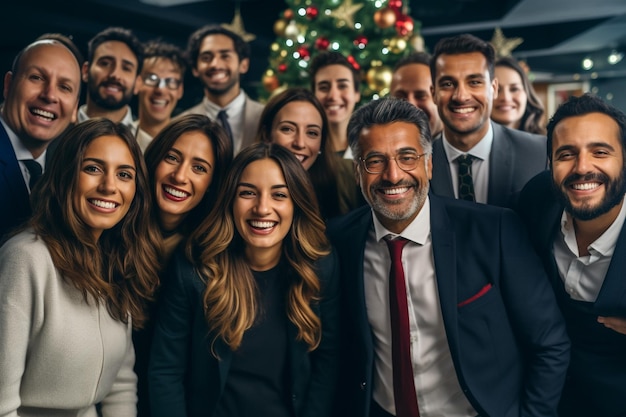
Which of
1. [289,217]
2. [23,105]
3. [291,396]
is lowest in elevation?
[291,396]

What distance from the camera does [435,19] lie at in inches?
336

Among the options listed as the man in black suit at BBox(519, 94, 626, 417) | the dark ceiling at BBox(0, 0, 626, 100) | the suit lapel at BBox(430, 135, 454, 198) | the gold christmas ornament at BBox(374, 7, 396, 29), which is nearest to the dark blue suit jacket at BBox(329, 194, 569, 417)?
the man in black suit at BBox(519, 94, 626, 417)

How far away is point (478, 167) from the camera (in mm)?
2779

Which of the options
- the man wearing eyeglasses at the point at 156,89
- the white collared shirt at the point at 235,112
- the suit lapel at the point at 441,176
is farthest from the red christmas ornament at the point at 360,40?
the suit lapel at the point at 441,176

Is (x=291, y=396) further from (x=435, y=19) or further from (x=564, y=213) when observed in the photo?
(x=435, y=19)

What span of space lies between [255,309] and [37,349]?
2.67ft

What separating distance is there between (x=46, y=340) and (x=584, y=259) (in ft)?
6.60

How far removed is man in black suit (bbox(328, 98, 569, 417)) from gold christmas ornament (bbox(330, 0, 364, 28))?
298 centimetres

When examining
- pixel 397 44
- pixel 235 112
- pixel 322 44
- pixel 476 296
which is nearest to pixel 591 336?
pixel 476 296

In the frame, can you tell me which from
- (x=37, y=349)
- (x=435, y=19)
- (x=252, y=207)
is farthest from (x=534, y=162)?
(x=435, y=19)

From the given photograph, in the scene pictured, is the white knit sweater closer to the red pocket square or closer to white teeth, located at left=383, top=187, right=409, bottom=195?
white teeth, located at left=383, top=187, right=409, bottom=195

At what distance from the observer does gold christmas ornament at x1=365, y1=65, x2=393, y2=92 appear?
16.4ft

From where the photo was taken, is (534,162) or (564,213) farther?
(534,162)

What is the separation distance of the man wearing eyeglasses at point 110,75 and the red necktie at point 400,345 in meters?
2.44
